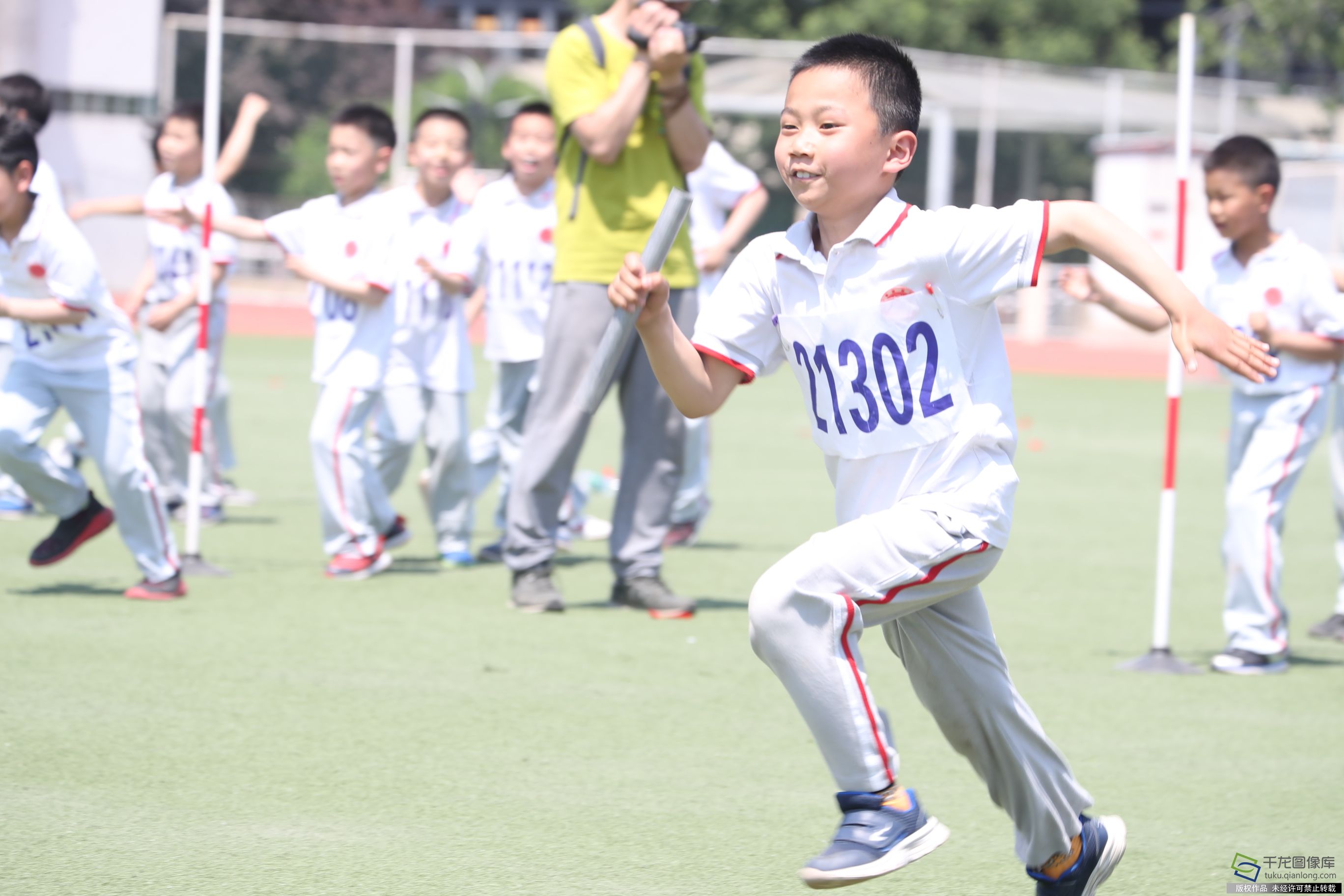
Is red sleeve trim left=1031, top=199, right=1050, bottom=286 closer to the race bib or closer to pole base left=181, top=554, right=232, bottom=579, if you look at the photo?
the race bib

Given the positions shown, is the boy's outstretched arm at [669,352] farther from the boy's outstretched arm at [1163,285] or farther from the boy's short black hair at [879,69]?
the boy's outstretched arm at [1163,285]

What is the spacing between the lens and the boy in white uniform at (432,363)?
7.25 metres

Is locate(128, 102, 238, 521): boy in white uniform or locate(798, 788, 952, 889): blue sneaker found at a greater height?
locate(128, 102, 238, 521): boy in white uniform

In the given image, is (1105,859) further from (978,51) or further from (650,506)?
(978,51)

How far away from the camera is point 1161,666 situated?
5.48 meters

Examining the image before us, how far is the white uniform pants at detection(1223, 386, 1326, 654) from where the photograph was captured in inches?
218

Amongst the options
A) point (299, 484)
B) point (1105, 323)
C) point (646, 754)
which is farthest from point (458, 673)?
point (1105, 323)

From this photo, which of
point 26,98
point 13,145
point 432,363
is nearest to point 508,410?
point 432,363

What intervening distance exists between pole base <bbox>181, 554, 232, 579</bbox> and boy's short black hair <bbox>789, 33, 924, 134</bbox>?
13.5 ft

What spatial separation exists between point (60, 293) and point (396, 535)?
2.07 meters

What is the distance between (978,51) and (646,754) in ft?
108

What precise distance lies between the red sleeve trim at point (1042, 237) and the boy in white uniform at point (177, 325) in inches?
217

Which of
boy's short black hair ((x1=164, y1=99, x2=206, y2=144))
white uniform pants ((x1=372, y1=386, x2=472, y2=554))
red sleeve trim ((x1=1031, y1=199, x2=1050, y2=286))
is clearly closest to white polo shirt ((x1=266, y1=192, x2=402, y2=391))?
white uniform pants ((x1=372, y1=386, x2=472, y2=554))

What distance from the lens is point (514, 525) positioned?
6.14 m
